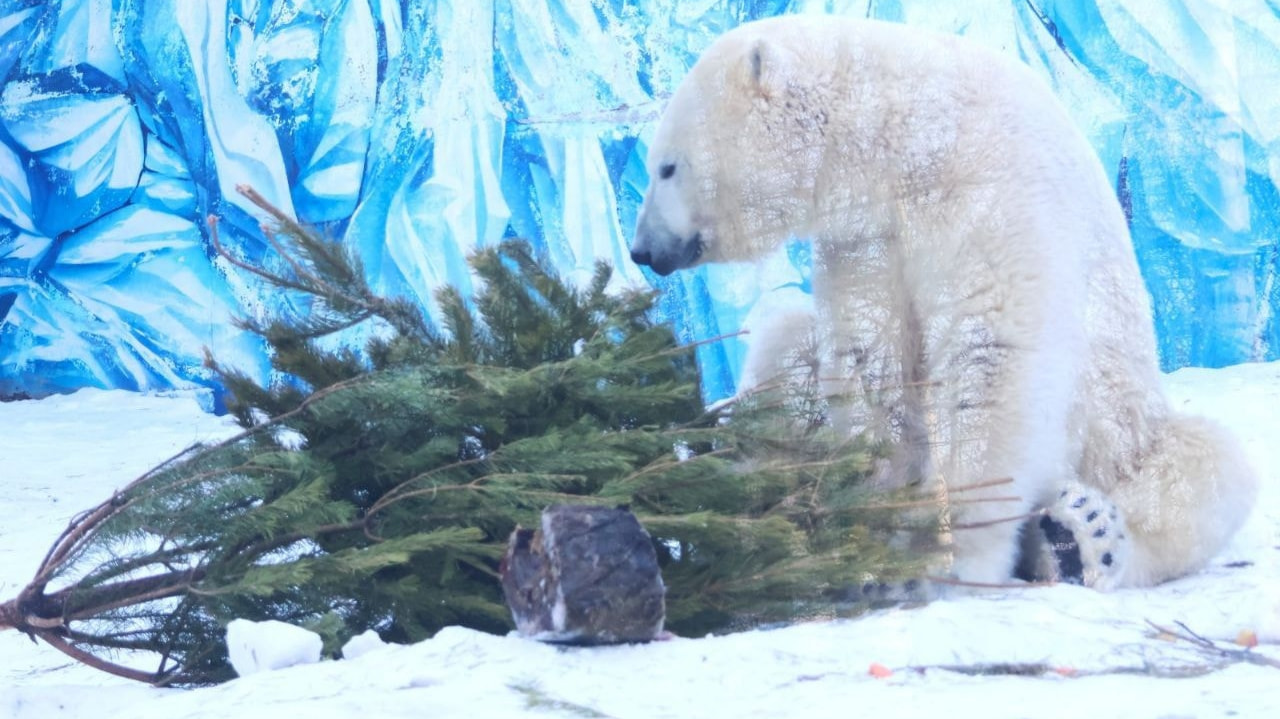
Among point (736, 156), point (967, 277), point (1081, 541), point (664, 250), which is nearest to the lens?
point (967, 277)

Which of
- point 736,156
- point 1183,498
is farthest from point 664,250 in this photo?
point 1183,498

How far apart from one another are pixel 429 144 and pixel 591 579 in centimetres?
363

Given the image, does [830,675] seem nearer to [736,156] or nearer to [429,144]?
[736,156]

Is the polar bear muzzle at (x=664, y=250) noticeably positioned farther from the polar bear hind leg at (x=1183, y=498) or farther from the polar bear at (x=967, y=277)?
the polar bear hind leg at (x=1183, y=498)

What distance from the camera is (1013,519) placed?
1.97 meters

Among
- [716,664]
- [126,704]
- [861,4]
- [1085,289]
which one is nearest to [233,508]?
[126,704]

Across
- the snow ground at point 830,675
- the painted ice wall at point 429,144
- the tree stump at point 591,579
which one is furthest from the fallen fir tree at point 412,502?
the painted ice wall at point 429,144

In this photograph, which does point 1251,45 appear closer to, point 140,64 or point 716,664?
point 716,664

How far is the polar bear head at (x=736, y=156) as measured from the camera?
2.13 metres

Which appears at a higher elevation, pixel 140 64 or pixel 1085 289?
pixel 140 64

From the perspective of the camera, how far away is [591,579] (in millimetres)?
1332

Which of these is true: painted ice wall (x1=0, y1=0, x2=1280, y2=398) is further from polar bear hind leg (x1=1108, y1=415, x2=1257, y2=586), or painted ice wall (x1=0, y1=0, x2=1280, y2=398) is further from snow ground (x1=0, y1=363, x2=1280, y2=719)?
snow ground (x1=0, y1=363, x2=1280, y2=719)

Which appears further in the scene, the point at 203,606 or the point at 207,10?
the point at 207,10

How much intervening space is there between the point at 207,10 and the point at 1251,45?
4129mm
